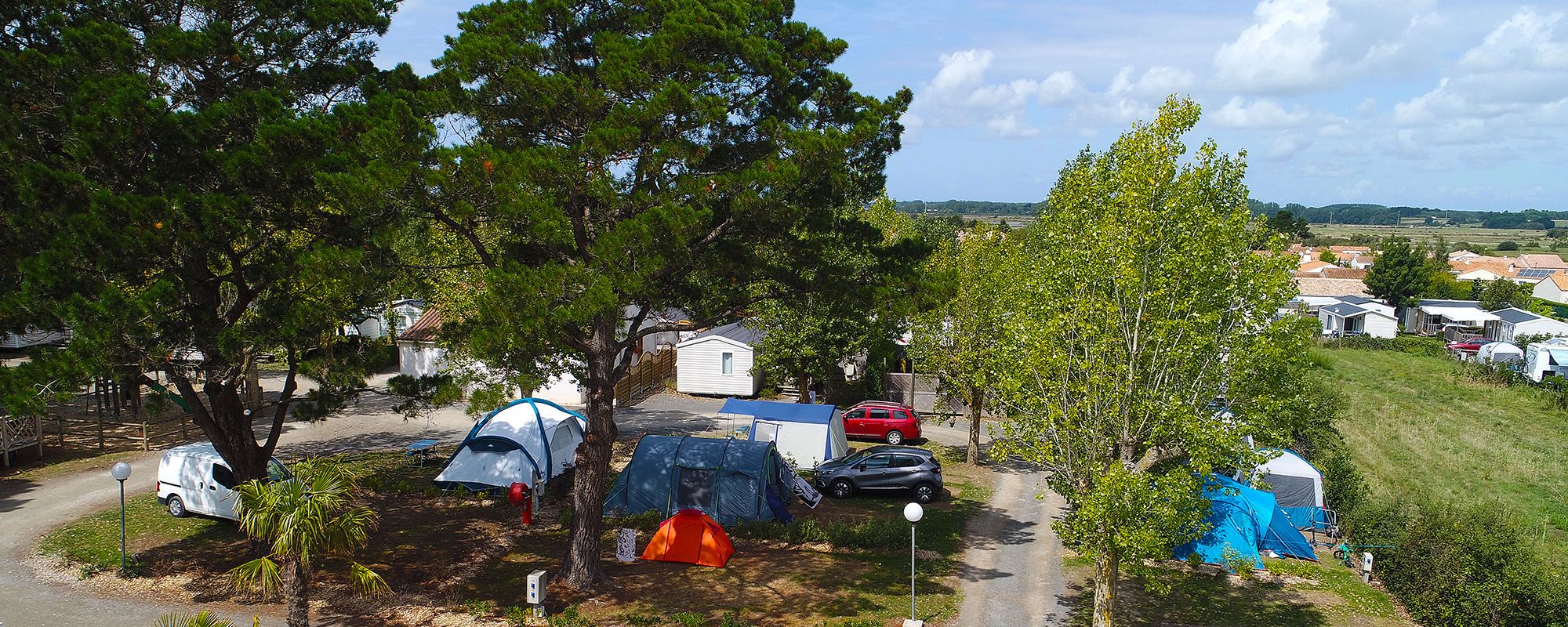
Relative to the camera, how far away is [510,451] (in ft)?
58.7

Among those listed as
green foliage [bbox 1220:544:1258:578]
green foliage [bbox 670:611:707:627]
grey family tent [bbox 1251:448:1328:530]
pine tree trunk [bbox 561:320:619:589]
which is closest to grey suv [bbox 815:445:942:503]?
green foliage [bbox 1220:544:1258:578]

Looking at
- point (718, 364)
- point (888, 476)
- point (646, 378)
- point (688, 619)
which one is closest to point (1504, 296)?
point (718, 364)

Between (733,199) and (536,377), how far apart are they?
160 inches

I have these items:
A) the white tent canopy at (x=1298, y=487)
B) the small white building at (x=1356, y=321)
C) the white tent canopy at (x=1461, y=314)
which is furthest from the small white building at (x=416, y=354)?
the white tent canopy at (x=1461, y=314)

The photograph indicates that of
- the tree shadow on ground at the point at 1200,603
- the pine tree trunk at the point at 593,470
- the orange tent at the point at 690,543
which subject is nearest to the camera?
the tree shadow on ground at the point at 1200,603

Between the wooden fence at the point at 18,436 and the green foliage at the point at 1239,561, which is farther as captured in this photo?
the wooden fence at the point at 18,436

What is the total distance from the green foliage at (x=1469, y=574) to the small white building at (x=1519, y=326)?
1810 inches

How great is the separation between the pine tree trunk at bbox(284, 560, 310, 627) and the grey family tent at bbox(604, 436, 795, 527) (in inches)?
298

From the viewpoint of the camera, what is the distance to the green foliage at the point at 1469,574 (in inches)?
496

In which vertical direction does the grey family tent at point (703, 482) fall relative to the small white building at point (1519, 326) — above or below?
below

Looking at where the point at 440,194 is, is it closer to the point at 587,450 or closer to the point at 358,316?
the point at 358,316

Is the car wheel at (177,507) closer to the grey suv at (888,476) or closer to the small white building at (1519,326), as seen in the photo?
the grey suv at (888,476)

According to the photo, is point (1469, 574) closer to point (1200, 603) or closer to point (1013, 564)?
point (1200, 603)

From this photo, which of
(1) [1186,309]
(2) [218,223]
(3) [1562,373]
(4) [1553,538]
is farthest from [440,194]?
(3) [1562,373]
